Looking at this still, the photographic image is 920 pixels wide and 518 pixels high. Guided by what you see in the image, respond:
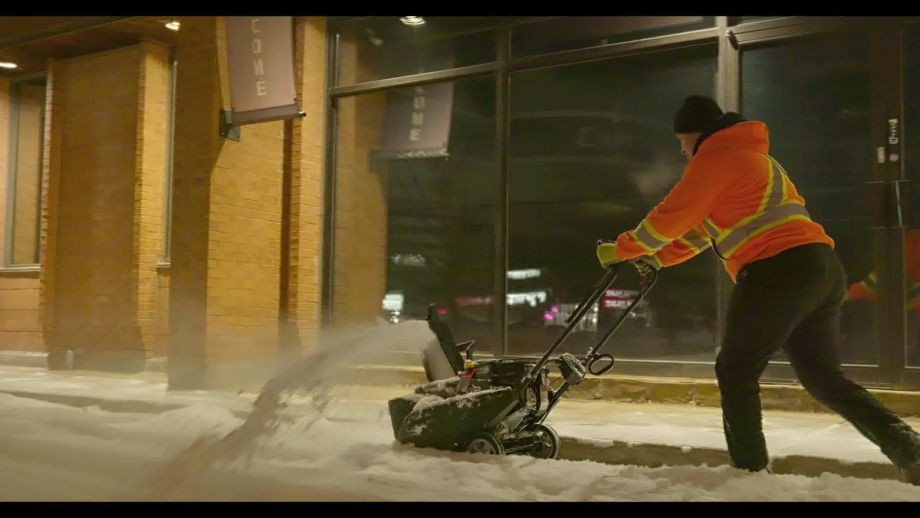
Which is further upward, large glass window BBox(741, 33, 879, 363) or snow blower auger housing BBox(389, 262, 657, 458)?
large glass window BBox(741, 33, 879, 363)

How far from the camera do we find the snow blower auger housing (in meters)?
4.71

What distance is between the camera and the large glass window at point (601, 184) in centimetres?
887

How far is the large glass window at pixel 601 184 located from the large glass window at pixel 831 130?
0.61 metres

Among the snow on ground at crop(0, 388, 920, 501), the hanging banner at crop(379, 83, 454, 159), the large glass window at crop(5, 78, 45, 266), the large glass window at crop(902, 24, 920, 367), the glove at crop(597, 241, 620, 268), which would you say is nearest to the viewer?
the snow on ground at crop(0, 388, 920, 501)

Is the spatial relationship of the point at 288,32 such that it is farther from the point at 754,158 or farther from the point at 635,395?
the point at 754,158

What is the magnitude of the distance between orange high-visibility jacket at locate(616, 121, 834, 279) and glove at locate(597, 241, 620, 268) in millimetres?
267

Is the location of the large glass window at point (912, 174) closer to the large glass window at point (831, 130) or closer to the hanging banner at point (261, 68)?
the large glass window at point (831, 130)

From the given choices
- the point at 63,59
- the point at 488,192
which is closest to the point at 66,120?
the point at 63,59

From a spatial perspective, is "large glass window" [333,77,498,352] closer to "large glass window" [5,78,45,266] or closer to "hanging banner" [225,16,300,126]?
"hanging banner" [225,16,300,126]

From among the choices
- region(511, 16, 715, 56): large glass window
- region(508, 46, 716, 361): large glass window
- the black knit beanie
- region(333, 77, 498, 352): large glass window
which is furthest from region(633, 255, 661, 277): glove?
region(333, 77, 498, 352): large glass window

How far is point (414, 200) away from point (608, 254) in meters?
6.41

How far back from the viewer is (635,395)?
7461mm

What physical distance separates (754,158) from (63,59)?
1047 centimetres
